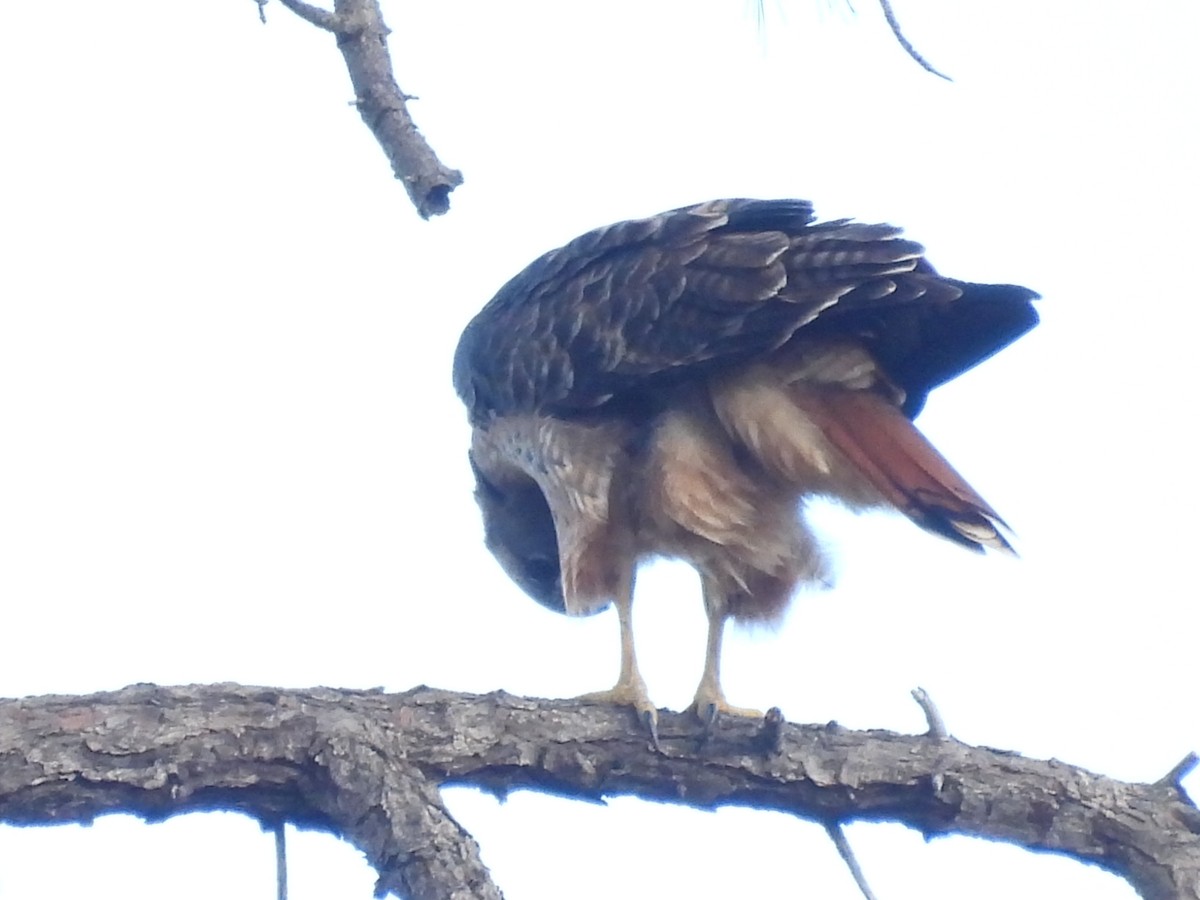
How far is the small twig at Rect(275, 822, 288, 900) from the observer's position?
235 centimetres

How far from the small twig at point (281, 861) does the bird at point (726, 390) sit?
82 centimetres

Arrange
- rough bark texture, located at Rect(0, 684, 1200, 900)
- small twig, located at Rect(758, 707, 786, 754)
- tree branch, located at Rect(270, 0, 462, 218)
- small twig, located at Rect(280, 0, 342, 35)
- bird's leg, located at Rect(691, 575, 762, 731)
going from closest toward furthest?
tree branch, located at Rect(270, 0, 462, 218)
small twig, located at Rect(280, 0, 342, 35)
rough bark texture, located at Rect(0, 684, 1200, 900)
small twig, located at Rect(758, 707, 786, 754)
bird's leg, located at Rect(691, 575, 762, 731)

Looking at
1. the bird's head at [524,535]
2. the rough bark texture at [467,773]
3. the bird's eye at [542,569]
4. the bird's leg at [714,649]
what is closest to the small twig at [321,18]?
the rough bark texture at [467,773]

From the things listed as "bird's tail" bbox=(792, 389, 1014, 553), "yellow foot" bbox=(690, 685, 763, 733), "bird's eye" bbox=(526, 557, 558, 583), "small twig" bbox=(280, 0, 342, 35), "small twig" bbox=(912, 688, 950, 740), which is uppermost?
"bird's eye" bbox=(526, 557, 558, 583)

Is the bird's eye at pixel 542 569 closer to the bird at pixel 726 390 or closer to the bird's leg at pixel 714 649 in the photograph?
the bird at pixel 726 390

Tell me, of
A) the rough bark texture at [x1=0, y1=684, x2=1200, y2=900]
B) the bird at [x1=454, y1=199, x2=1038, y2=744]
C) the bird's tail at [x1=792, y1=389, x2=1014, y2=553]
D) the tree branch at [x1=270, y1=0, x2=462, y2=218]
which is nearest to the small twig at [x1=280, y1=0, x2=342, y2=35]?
the tree branch at [x1=270, y1=0, x2=462, y2=218]

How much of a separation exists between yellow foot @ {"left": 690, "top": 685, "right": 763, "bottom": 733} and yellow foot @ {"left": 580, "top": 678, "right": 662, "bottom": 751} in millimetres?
92

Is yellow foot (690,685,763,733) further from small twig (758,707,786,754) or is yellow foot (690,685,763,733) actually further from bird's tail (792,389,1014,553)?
bird's tail (792,389,1014,553)

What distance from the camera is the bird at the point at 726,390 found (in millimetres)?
3344

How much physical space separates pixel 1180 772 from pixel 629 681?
1197 mm

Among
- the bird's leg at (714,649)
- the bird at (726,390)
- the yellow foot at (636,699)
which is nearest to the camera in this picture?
the yellow foot at (636,699)

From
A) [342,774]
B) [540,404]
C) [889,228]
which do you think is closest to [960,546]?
[889,228]

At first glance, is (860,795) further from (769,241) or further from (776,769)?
(769,241)

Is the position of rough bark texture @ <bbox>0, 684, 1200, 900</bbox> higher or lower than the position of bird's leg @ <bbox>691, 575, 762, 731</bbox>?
lower
